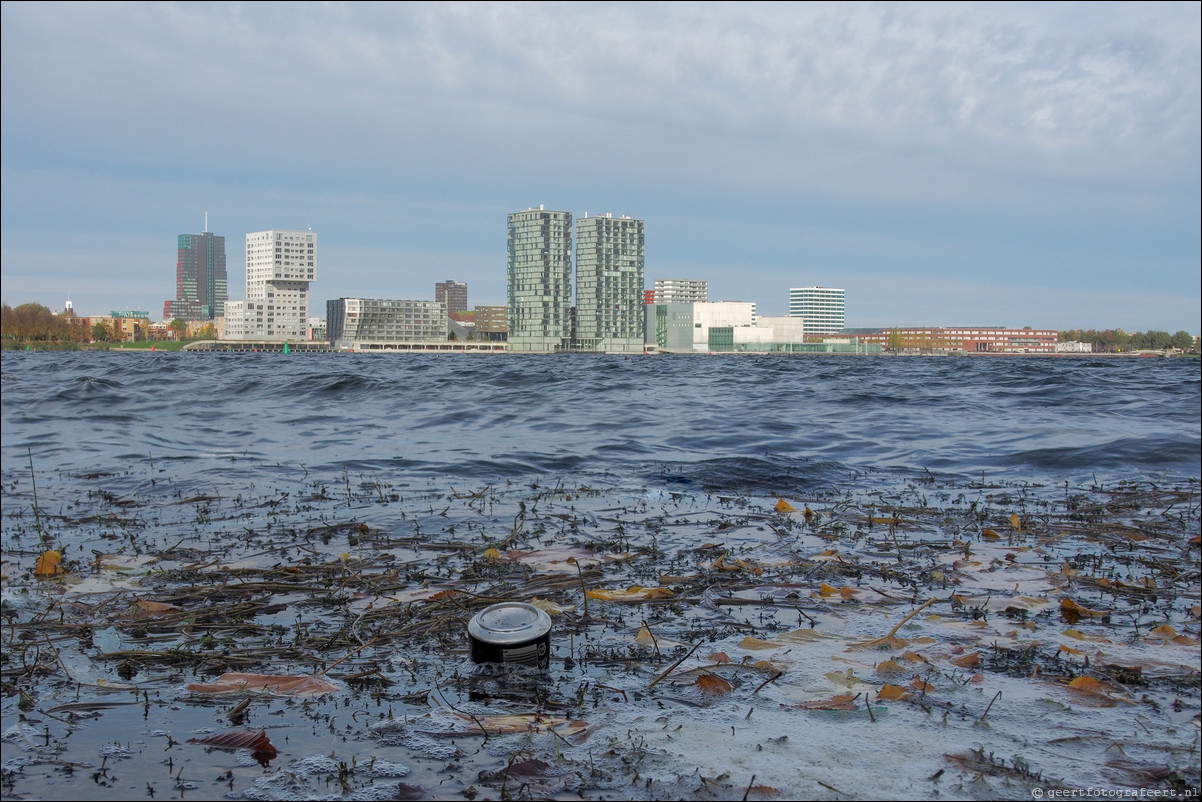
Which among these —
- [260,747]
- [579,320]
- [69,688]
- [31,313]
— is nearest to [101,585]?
[69,688]

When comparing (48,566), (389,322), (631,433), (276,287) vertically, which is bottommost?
(48,566)

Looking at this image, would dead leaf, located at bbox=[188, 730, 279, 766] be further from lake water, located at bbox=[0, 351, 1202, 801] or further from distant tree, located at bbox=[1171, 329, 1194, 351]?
distant tree, located at bbox=[1171, 329, 1194, 351]

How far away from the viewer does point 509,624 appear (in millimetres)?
3779

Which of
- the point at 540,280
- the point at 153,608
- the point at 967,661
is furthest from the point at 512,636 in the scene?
the point at 540,280

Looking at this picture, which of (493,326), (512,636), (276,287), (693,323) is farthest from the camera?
(493,326)

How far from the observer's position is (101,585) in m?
5.38

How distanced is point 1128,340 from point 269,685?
114 m

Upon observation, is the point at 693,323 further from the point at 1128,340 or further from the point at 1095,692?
the point at 1095,692

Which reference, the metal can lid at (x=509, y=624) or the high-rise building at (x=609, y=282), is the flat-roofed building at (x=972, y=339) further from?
the metal can lid at (x=509, y=624)

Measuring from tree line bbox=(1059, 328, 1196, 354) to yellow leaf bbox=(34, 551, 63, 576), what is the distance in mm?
88312

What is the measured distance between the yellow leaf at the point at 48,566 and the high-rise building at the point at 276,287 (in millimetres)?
174925

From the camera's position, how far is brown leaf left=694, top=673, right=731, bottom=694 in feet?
11.3

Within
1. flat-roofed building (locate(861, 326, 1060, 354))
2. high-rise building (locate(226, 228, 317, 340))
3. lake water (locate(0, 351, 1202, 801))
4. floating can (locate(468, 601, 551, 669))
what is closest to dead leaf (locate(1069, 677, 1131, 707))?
lake water (locate(0, 351, 1202, 801))

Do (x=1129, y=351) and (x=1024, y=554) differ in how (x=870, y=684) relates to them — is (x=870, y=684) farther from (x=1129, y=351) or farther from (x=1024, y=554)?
(x=1129, y=351)
